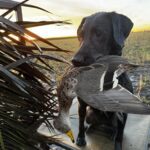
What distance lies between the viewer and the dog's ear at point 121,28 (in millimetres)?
3434

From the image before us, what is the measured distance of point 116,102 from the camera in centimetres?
145

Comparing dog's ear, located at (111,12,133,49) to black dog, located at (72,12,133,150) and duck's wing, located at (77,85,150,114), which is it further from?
duck's wing, located at (77,85,150,114)

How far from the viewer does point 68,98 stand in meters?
1.53

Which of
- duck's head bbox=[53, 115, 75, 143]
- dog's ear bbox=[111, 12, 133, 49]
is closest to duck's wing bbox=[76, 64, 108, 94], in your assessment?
duck's head bbox=[53, 115, 75, 143]

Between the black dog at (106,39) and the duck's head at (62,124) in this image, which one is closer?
the duck's head at (62,124)

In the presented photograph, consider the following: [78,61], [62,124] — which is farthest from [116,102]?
[78,61]

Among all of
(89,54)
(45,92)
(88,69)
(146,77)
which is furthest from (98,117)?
(146,77)

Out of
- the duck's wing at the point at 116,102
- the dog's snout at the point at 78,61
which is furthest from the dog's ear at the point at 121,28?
the duck's wing at the point at 116,102

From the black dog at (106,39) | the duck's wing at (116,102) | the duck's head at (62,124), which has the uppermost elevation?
the duck's wing at (116,102)

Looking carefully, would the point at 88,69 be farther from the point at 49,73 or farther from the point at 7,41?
the point at 7,41

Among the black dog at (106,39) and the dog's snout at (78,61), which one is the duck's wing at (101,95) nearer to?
the dog's snout at (78,61)

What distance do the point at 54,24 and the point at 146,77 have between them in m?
4.94

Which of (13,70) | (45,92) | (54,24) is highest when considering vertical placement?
(54,24)

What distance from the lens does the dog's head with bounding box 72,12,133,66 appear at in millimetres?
3432
